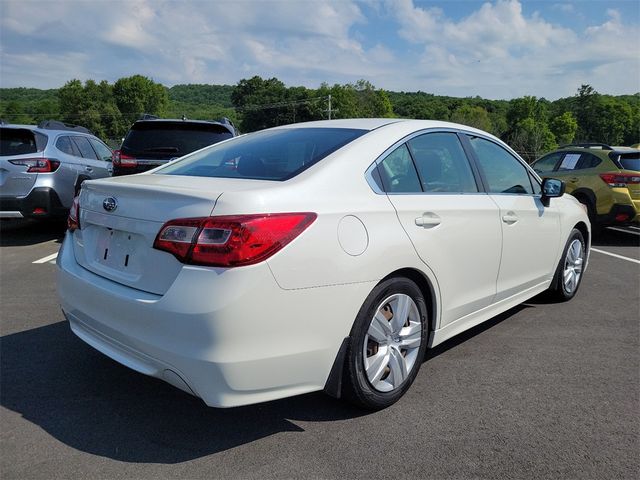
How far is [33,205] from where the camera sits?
23.8ft

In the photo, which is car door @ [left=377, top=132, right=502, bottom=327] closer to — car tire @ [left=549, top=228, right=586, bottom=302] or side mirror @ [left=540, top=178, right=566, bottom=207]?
side mirror @ [left=540, top=178, right=566, bottom=207]

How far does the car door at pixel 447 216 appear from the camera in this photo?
2.94 m

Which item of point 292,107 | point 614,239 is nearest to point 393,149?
point 614,239

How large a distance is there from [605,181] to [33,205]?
28.5 ft

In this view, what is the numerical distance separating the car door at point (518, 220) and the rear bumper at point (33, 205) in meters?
6.05

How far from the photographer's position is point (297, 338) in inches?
92.6

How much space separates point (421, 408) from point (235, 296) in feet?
4.49

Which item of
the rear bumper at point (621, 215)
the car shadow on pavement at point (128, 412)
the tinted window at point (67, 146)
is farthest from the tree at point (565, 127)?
the car shadow on pavement at point (128, 412)

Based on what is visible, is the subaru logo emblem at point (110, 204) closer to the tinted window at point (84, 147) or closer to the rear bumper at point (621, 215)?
the tinted window at point (84, 147)

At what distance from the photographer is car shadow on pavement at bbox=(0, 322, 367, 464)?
2514 mm

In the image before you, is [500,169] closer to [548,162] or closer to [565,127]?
[548,162]

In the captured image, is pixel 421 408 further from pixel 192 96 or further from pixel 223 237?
pixel 192 96

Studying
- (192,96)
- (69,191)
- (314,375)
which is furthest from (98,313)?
(192,96)

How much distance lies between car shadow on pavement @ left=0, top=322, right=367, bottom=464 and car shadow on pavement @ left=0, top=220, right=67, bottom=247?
4880 millimetres
